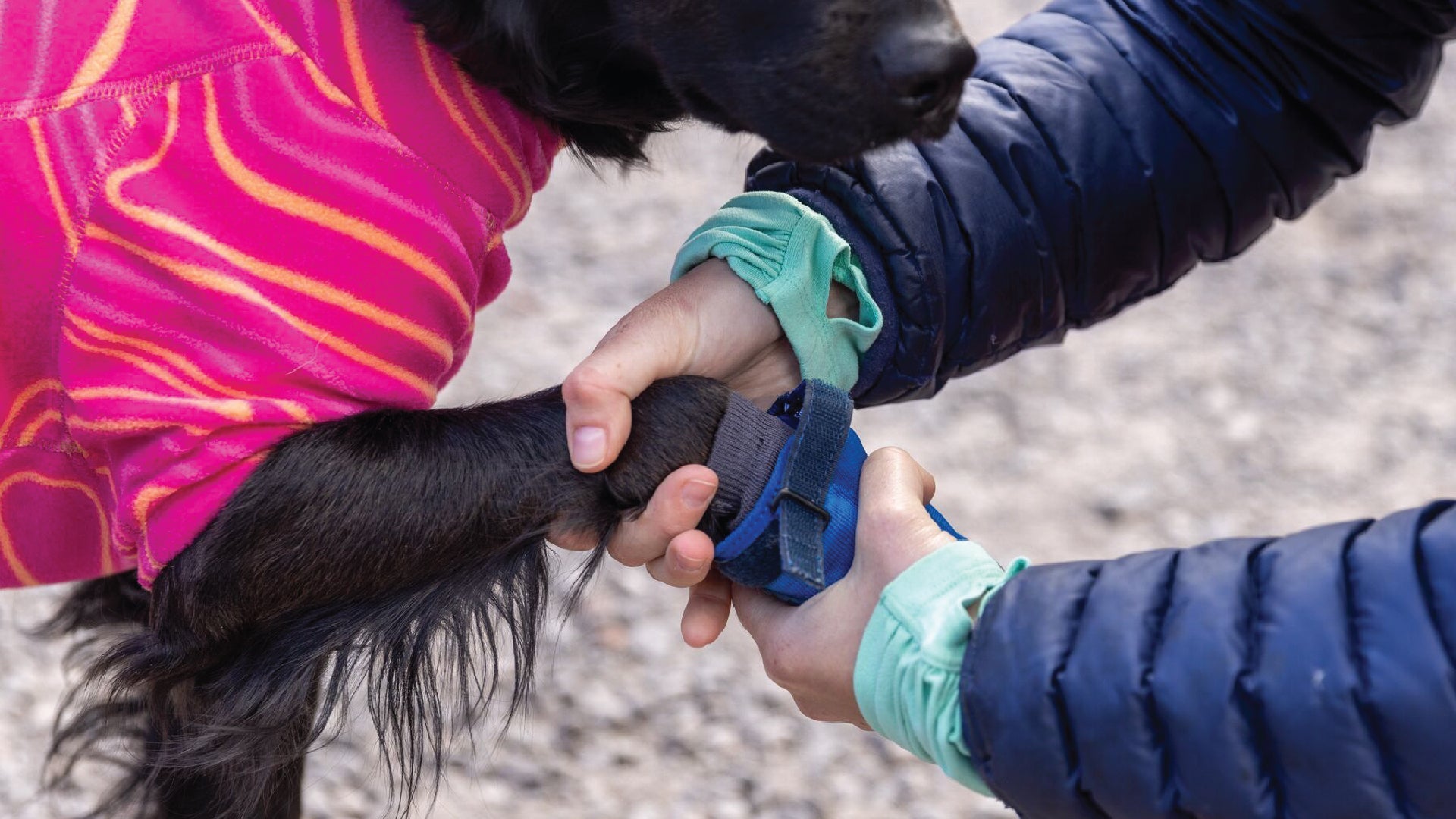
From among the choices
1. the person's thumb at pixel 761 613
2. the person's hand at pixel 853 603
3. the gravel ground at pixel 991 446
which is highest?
the person's hand at pixel 853 603

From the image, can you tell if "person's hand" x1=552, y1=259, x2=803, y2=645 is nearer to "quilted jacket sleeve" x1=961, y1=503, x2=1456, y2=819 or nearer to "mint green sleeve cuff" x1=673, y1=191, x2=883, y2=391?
"mint green sleeve cuff" x1=673, y1=191, x2=883, y2=391

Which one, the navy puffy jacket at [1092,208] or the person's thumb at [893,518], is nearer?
the navy puffy jacket at [1092,208]

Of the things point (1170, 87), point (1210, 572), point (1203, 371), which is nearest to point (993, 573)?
point (1210, 572)

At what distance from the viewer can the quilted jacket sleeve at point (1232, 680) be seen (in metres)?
1.06

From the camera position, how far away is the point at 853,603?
1.38m

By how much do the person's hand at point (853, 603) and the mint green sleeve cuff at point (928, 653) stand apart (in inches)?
1.3

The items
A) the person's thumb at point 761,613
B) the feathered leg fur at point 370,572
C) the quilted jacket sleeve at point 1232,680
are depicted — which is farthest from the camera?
the person's thumb at point 761,613

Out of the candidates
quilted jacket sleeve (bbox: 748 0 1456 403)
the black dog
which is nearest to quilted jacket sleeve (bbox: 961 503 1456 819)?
the black dog

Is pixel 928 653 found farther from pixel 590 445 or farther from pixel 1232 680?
pixel 590 445

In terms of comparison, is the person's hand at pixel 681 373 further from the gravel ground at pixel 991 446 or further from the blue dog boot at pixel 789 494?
the gravel ground at pixel 991 446

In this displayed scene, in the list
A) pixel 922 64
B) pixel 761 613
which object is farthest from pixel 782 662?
pixel 922 64

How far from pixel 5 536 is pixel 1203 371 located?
8.50 feet

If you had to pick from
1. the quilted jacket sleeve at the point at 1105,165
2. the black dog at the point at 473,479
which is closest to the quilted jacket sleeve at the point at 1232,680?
the black dog at the point at 473,479

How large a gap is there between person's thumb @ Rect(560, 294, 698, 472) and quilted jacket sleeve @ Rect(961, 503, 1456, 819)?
428mm
